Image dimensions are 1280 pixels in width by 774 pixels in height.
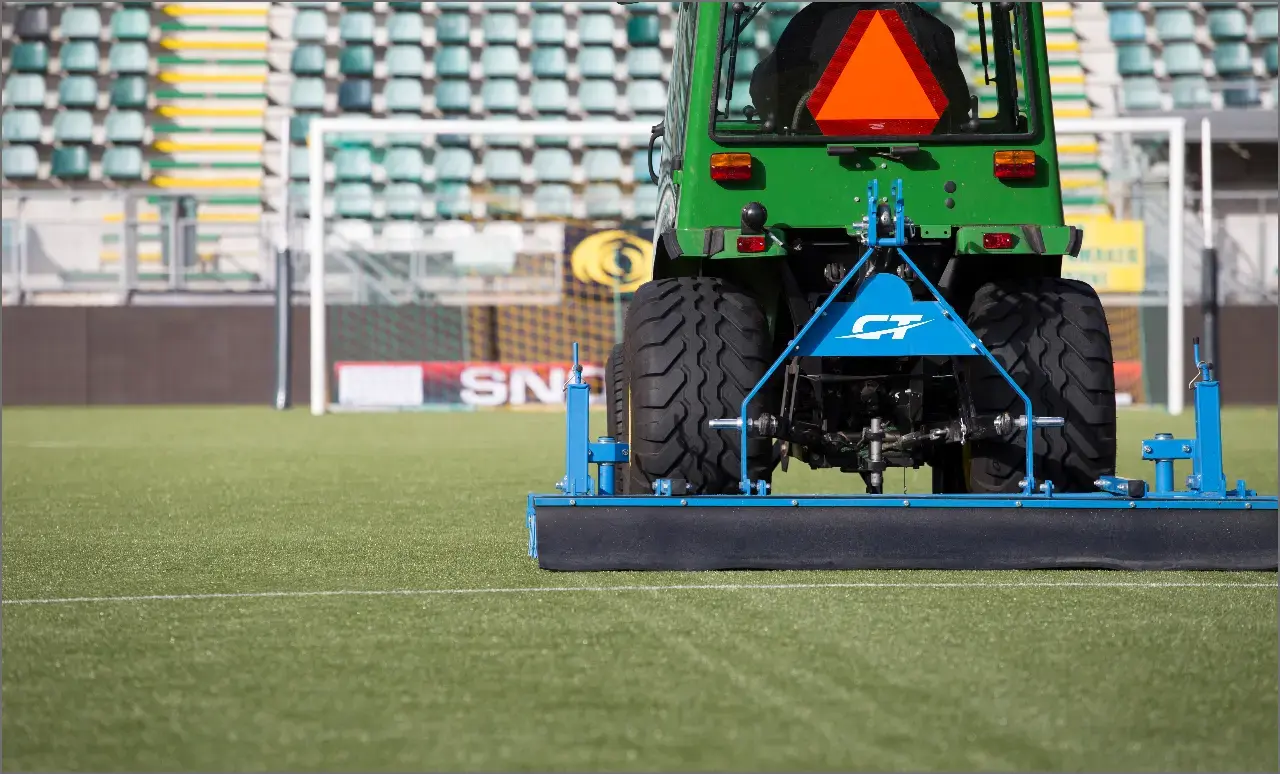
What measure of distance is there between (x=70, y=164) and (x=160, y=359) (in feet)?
18.2

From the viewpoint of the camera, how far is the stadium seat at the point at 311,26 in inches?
950

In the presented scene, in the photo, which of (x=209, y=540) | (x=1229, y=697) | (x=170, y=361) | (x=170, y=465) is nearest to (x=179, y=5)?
(x=170, y=361)

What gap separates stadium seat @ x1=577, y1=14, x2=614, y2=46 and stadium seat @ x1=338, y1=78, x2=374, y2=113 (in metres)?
3.01

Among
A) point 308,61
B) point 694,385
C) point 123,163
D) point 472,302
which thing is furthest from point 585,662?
point 308,61

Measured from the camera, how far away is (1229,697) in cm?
298

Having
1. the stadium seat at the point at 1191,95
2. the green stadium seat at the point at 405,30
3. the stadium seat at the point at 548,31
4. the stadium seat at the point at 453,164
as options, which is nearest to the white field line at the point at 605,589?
the stadium seat at the point at 453,164

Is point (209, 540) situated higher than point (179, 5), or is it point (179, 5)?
point (179, 5)

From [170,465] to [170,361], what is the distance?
926 cm

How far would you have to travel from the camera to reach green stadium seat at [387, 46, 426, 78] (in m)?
23.9

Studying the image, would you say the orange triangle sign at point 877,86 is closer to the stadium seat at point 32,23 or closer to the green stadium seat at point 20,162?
the green stadium seat at point 20,162

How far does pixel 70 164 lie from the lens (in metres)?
22.9

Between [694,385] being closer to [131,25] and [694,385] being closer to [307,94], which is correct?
[307,94]

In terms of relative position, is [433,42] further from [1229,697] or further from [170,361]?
[1229,697]

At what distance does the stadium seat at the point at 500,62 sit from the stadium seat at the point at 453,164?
1.49 m
